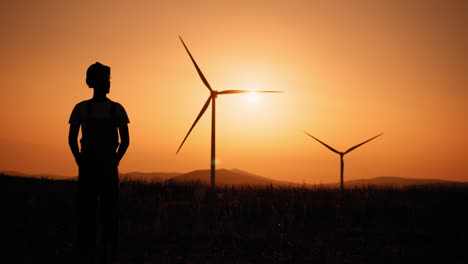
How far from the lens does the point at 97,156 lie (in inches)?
283

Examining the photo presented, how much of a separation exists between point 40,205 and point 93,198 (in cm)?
871

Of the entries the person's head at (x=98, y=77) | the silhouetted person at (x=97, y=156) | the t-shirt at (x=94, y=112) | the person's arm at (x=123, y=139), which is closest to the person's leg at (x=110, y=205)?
the silhouetted person at (x=97, y=156)

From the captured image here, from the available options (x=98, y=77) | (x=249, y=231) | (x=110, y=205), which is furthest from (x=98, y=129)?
(x=249, y=231)

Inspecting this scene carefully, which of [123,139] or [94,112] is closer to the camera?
[94,112]

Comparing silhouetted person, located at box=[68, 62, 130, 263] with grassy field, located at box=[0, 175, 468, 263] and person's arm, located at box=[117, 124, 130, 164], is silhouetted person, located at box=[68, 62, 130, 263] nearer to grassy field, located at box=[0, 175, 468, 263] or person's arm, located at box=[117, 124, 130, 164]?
person's arm, located at box=[117, 124, 130, 164]

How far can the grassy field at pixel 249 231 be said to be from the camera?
9609mm

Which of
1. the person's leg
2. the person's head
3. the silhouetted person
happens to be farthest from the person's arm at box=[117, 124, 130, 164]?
the person's head

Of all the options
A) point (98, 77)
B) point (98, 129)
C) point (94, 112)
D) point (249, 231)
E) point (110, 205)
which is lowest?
point (249, 231)

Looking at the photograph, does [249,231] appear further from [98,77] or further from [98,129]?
[98,77]

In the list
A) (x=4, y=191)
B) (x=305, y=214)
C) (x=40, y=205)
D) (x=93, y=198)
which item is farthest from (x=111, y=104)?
(x=4, y=191)

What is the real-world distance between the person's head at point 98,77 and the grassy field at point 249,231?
11.9 feet

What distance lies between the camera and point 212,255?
9523 mm

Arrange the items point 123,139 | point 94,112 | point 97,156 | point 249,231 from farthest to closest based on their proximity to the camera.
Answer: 1. point 249,231
2. point 123,139
3. point 94,112
4. point 97,156

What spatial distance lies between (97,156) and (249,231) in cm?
647
